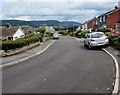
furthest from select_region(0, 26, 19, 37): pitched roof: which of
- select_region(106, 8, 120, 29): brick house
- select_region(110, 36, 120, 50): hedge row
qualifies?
select_region(110, 36, 120, 50): hedge row

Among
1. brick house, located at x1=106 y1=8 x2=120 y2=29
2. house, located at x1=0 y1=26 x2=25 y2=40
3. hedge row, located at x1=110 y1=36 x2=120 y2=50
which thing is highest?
brick house, located at x1=106 y1=8 x2=120 y2=29

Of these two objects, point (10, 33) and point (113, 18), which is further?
point (10, 33)

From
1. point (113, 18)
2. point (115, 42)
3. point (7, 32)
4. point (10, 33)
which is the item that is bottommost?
point (10, 33)

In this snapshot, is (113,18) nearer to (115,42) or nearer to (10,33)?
(10,33)

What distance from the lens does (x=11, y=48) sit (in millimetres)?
21000

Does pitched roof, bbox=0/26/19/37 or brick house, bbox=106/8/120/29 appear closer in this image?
brick house, bbox=106/8/120/29

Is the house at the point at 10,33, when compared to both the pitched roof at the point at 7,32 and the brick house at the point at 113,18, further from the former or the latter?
the brick house at the point at 113,18

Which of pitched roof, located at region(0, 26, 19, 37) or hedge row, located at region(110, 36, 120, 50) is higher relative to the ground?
→ hedge row, located at region(110, 36, 120, 50)

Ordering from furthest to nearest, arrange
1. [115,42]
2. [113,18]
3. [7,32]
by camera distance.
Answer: [7,32], [113,18], [115,42]

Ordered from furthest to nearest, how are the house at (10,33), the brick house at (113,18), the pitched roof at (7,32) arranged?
the pitched roof at (7,32) < the house at (10,33) < the brick house at (113,18)

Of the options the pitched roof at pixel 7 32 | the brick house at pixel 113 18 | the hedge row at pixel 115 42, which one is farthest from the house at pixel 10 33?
the hedge row at pixel 115 42

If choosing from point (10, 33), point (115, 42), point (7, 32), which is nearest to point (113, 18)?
point (10, 33)

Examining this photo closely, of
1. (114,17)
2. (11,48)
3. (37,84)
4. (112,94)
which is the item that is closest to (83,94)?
(112,94)

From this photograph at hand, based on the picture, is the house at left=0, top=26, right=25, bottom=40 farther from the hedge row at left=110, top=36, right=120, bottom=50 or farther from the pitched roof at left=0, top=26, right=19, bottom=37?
the hedge row at left=110, top=36, right=120, bottom=50
